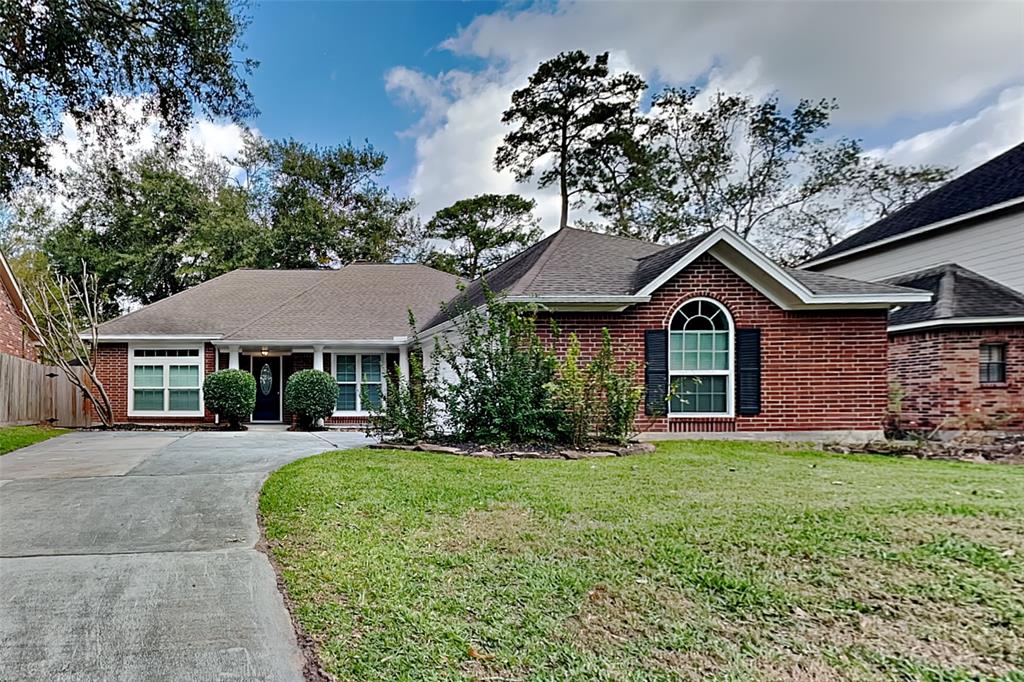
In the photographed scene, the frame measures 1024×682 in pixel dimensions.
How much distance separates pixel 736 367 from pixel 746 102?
21.4 metres

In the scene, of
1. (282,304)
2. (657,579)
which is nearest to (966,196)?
(657,579)

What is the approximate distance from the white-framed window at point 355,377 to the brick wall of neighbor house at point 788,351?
841cm

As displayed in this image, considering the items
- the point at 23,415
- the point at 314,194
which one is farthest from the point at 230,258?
the point at 23,415

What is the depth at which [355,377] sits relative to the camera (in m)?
16.7

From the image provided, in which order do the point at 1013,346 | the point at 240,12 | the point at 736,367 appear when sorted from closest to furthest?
the point at 240,12 < the point at 736,367 < the point at 1013,346

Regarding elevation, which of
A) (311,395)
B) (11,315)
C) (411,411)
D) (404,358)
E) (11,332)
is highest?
(11,315)

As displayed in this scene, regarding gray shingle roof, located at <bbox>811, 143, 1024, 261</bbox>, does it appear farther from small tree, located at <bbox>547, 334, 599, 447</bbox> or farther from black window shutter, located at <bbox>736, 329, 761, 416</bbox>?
small tree, located at <bbox>547, 334, 599, 447</bbox>

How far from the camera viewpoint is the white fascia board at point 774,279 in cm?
987

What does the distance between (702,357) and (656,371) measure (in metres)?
0.96

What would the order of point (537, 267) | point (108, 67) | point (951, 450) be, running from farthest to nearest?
point (537, 267), point (951, 450), point (108, 67)

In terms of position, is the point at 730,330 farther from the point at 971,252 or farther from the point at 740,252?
the point at 971,252

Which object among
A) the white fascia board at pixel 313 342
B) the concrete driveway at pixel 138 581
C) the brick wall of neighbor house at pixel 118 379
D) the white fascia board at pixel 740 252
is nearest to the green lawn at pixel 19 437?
the brick wall of neighbor house at pixel 118 379

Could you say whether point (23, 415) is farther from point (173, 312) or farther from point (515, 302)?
point (515, 302)

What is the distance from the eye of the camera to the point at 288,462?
7.68 meters
